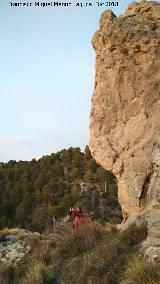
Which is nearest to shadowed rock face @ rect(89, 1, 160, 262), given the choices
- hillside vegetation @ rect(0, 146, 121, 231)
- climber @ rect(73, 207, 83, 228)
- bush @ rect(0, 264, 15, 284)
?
climber @ rect(73, 207, 83, 228)

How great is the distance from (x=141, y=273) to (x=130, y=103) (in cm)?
636

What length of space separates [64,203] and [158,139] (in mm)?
27851

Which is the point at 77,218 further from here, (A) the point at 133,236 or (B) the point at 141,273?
(B) the point at 141,273

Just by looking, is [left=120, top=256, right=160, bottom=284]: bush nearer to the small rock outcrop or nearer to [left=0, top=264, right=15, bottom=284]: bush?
[left=0, top=264, right=15, bottom=284]: bush

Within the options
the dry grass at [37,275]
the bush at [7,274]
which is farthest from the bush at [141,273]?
the bush at [7,274]

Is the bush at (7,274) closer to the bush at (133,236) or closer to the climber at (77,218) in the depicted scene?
the climber at (77,218)

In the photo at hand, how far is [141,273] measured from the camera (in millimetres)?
8172

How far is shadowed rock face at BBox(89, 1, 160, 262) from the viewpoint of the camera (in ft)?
40.8

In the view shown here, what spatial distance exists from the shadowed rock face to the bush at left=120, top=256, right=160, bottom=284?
3.00 meters

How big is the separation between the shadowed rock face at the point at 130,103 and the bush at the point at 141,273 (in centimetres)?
300

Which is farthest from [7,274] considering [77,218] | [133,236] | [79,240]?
[133,236]

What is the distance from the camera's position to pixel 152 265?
8406mm

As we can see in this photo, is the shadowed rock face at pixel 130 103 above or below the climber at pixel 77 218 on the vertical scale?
above

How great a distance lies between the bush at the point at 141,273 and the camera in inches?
314
